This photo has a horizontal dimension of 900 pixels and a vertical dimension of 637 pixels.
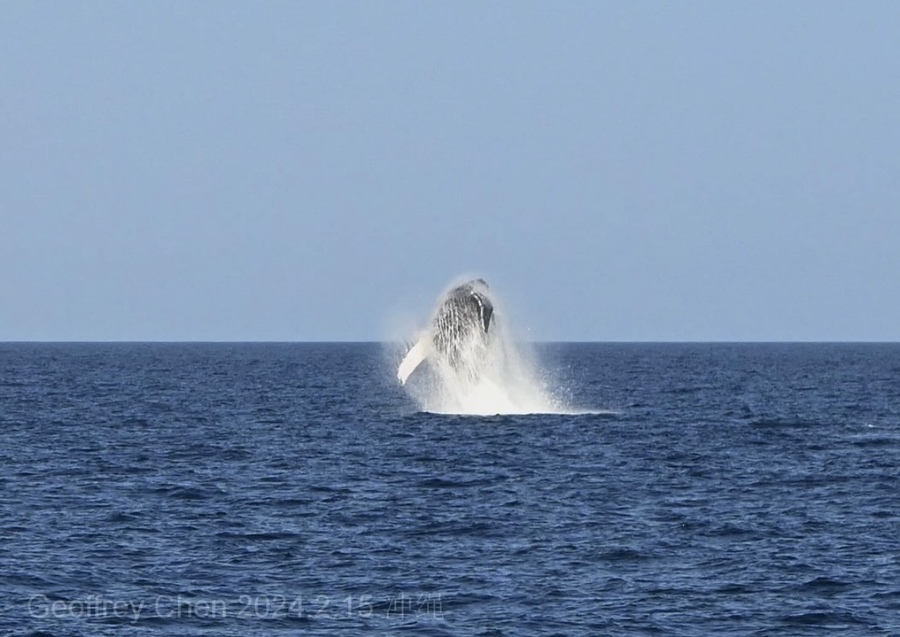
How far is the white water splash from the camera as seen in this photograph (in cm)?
5062

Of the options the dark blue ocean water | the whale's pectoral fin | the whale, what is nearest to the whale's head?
the whale

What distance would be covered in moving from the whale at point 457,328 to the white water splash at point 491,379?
0.30 meters

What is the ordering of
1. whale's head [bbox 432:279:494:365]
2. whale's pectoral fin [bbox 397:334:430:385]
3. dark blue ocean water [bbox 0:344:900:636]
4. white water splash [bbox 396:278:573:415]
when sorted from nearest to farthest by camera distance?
dark blue ocean water [bbox 0:344:900:636] < whale's head [bbox 432:279:494:365] < whale's pectoral fin [bbox 397:334:430:385] < white water splash [bbox 396:278:573:415]

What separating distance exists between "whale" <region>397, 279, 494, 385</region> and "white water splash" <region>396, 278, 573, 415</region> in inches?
11.8

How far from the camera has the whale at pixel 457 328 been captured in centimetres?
4853

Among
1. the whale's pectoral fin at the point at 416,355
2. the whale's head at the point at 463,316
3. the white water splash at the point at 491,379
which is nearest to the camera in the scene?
the whale's head at the point at 463,316

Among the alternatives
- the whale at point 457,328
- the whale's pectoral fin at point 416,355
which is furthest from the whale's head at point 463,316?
the whale's pectoral fin at point 416,355

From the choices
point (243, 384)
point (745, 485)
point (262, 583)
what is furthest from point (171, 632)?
point (243, 384)

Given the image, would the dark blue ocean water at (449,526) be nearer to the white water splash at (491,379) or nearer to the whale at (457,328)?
the white water splash at (491,379)

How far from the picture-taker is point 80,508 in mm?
32938

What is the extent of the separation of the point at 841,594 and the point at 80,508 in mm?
17747

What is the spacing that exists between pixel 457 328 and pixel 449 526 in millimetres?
18458

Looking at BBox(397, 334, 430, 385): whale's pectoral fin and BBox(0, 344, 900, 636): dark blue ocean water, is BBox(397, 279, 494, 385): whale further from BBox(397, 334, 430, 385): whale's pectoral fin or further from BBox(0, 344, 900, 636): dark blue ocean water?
BBox(0, 344, 900, 636): dark blue ocean water

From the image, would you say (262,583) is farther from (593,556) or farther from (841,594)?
(841,594)
